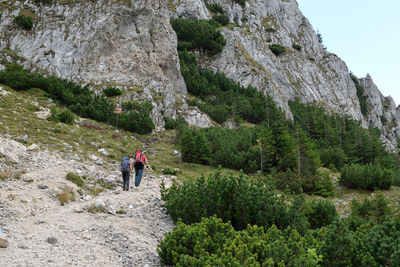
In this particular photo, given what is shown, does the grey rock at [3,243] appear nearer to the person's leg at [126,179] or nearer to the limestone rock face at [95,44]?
the person's leg at [126,179]

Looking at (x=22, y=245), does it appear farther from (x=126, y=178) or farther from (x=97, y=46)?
(x=97, y=46)

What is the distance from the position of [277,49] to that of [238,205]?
221 feet

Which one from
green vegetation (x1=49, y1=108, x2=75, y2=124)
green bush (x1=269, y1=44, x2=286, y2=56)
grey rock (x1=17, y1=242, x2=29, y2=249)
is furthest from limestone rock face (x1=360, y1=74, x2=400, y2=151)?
grey rock (x1=17, y1=242, x2=29, y2=249)

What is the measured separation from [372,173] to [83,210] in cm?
2106

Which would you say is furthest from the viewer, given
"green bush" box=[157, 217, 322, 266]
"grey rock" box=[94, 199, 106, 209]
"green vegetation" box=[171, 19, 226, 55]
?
"green vegetation" box=[171, 19, 226, 55]

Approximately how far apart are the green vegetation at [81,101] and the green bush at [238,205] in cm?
1586

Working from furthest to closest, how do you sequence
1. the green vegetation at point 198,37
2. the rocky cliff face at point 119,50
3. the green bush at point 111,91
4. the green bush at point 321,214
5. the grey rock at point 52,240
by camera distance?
1. the green vegetation at point 198,37
2. the rocky cliff face at point 119,50
3. the green bush at point 111,91
4. the green bush at point 321,214
5. the grey rock at point 52,240

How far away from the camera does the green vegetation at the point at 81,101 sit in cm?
2234

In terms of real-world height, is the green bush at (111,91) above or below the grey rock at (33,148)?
above

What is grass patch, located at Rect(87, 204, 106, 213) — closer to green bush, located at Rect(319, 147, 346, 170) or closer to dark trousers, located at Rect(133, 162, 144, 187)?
dark trousers, located at Rect(133, 162, 144, 187)

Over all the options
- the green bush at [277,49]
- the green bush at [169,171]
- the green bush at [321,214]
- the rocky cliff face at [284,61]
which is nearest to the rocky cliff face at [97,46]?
the green bush at [169,171]

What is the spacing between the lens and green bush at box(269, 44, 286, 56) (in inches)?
2692

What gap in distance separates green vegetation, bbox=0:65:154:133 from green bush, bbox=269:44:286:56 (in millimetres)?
52904

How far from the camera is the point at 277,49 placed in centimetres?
6831
